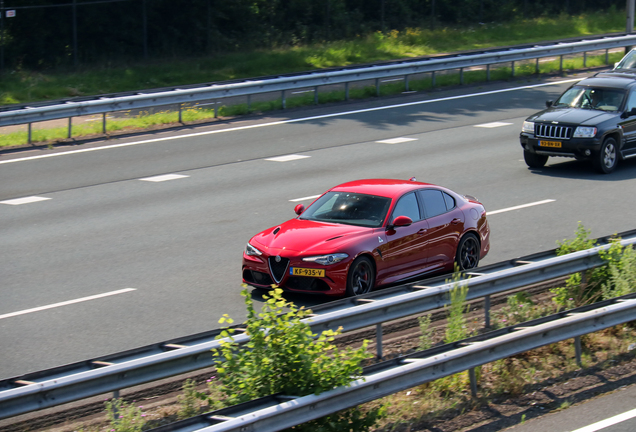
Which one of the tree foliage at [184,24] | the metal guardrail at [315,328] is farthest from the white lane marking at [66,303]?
the tree foliage at [184,24]

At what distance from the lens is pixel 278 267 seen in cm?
1068

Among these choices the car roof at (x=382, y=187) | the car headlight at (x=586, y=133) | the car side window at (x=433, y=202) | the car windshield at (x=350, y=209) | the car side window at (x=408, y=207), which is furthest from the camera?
the car headlight at (x=586, y=133)

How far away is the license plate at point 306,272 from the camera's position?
10.4 m

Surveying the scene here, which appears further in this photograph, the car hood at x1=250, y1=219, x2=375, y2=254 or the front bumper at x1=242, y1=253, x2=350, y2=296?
the car hood at x1=250, y1=219, x2=375, y2=254

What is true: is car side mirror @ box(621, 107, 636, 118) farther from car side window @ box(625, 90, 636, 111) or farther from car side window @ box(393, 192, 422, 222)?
car side window @ box(393, 192, 422, 222)

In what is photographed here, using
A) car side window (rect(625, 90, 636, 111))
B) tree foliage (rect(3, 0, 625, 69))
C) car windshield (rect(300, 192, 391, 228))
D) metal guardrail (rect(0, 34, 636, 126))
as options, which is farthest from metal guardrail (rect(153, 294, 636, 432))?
tree foliage (rect(3, 0, 625, 69))

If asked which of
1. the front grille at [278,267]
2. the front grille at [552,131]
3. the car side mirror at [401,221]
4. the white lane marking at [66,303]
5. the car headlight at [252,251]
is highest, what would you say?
the front grille at [552,131]

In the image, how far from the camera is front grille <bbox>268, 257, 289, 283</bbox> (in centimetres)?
1062

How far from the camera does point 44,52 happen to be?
112 feet

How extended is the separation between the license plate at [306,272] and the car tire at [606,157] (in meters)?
9.88

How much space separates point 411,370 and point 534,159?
42.0 ft

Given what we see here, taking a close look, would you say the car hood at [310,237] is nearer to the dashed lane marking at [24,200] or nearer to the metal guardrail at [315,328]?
the metal guardrail at [315,328]

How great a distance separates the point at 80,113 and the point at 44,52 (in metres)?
13.4

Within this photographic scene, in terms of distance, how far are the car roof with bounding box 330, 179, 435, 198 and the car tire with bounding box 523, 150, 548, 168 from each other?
753 centimetres
